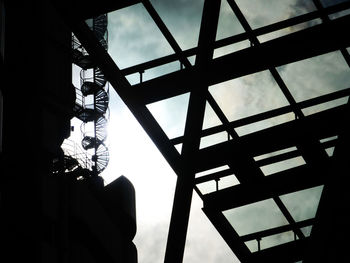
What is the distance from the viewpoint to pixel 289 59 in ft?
34.5

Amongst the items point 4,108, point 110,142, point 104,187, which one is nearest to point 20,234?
point 4,108

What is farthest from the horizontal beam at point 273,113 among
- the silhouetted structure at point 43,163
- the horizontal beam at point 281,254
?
the horizontal beam at point 281,254

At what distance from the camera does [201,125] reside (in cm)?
924

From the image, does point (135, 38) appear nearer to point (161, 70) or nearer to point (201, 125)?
point (161, 70)

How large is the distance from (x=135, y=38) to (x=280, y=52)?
267cm

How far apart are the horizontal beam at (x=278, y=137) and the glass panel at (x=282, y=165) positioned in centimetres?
138

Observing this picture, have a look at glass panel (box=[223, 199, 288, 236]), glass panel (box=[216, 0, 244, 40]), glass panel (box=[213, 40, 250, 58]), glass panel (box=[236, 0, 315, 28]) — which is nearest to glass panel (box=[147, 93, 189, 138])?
glass panel (box=[213, 40, 250, 58])

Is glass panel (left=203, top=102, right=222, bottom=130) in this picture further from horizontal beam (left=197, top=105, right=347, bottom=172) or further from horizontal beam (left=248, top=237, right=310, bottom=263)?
horizontal beam (left=248, top=237, right=310, bottom=263)

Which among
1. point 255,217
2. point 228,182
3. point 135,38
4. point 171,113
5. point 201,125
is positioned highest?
point 135,38

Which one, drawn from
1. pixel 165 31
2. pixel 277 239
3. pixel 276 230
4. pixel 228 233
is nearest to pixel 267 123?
pixel 165 31

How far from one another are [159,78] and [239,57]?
1560 millimetres

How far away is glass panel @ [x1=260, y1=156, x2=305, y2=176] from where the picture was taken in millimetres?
13578

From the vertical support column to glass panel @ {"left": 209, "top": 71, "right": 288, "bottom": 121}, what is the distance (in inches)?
96.9

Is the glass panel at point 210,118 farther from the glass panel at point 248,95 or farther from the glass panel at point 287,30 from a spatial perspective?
the glass panel at point 287,30
